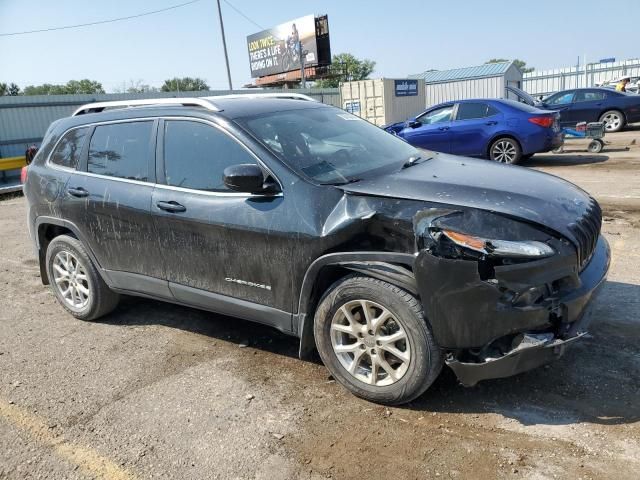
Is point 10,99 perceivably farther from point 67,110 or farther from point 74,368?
point 74,368

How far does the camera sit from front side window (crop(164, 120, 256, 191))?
3.75 m

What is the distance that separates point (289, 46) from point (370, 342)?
167 feet

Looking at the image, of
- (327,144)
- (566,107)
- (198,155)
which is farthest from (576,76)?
(198,155)

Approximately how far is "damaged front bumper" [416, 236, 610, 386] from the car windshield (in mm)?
1157

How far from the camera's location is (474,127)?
1177 cm

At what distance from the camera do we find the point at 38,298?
5.68 m

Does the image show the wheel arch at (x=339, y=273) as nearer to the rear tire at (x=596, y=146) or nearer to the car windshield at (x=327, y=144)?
the car windshield at (x=327, y=144)

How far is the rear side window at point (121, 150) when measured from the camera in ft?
13.8

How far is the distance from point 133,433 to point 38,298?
3.13 m

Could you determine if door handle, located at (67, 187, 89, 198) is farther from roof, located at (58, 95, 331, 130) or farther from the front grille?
the front grille

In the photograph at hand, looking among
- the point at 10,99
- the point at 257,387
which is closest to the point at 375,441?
the point at 257,387

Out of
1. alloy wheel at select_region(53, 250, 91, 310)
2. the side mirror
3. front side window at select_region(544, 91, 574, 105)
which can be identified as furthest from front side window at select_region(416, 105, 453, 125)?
the side mirror

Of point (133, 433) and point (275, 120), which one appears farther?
point (275, 120)

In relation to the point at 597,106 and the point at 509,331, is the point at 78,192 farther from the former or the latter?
the point at 597,106
